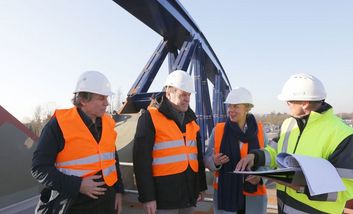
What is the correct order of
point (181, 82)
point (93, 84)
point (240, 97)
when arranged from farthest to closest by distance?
point (240, 97), point (181, 82), point (93, 84)

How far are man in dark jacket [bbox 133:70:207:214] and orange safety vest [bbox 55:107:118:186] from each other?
30cm

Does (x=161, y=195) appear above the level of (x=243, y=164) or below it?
below

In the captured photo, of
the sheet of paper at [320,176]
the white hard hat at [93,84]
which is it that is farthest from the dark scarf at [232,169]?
the white hard hat at [93,84]

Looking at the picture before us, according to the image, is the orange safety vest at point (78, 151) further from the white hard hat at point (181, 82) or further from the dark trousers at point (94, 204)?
the white hard hat at point (181, 82)

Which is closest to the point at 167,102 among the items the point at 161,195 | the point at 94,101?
the point at 94,101

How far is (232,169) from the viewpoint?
8.99 ft

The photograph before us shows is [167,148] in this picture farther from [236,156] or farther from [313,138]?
[313,138]

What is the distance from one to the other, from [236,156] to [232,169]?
130mm

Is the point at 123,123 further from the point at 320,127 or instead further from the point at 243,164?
the point at 320,127

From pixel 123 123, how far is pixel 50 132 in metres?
3.30

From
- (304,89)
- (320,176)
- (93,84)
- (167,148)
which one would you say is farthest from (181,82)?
(320,176)

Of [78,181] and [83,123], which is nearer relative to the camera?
[78,181]

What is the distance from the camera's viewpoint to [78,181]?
212cm

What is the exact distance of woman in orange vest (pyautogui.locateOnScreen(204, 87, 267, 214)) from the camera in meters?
2.70
